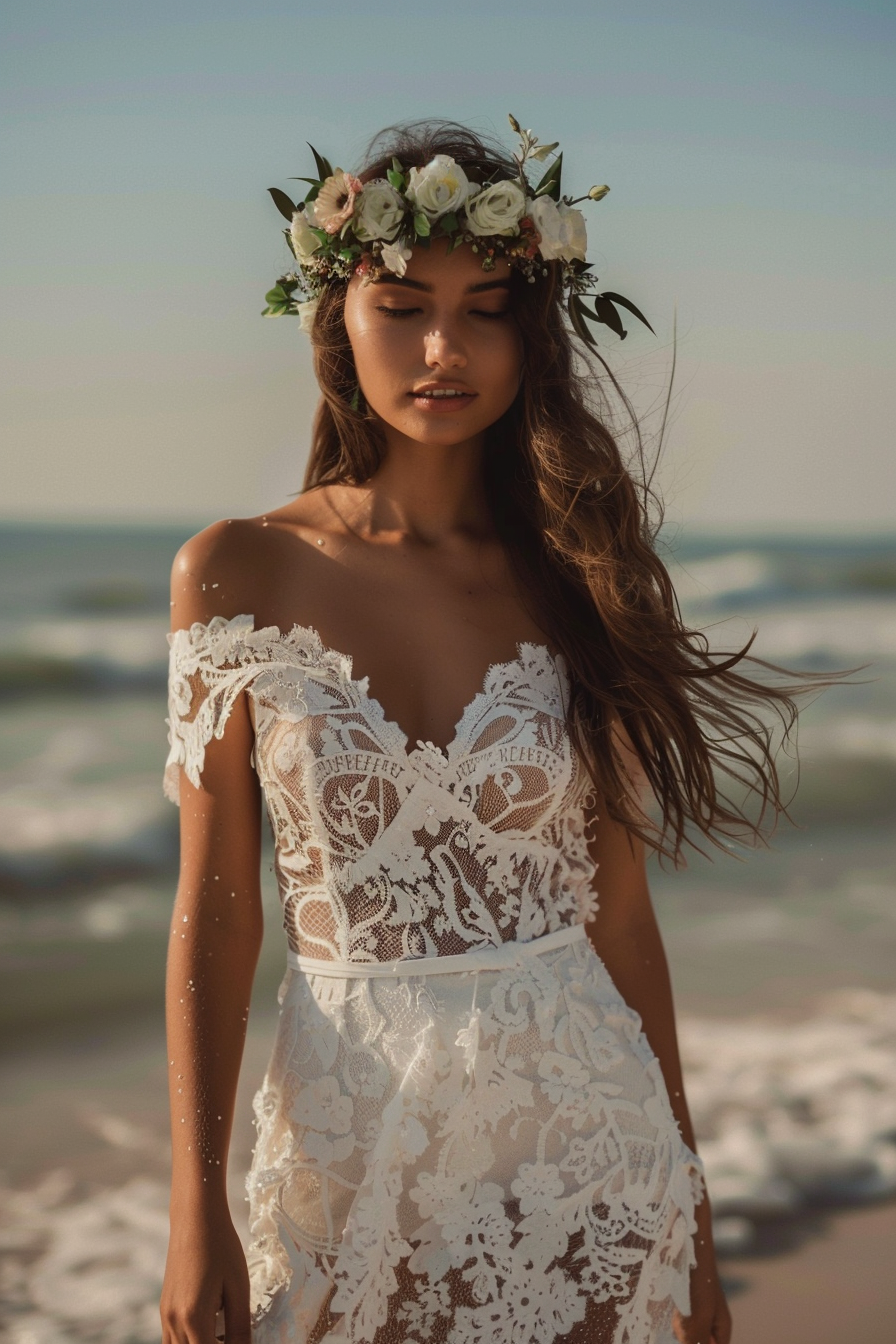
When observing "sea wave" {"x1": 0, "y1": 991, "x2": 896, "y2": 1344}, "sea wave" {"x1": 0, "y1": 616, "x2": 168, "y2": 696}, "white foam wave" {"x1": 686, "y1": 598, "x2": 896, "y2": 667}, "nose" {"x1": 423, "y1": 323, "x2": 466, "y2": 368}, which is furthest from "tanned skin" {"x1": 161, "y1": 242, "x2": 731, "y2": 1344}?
"white foam wave" {"x1": 686, "y1": 598, "x2": 896, "y2": 667}

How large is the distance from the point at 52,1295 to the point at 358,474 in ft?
8.96

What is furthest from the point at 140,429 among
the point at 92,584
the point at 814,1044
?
the point at 814,1044

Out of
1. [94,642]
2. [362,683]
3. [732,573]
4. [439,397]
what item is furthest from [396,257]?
[732,573]

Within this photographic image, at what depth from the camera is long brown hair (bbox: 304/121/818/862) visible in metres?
2.08

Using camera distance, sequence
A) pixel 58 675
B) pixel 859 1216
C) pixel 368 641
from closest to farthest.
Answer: pixel 368 641 → pixel 859 1216 → pixel 58 675

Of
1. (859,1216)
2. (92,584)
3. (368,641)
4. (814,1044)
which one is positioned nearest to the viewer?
(368,641)

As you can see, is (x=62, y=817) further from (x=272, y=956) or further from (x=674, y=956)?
(x=674, y=956)

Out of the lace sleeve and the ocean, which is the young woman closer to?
the lace sleeve

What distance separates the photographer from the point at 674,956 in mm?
6297

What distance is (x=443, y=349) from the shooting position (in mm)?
1905

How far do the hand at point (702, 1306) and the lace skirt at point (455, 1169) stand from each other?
0.09 metres

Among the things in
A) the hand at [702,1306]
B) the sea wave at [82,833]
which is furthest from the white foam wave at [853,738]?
the hand at [702,1306]

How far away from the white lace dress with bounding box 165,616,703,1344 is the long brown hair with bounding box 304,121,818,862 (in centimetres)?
22

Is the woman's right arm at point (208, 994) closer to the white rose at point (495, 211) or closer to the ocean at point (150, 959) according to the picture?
the white rose at point (495, 211)
